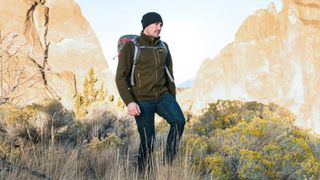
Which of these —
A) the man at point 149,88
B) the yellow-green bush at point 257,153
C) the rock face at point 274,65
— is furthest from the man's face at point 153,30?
the rock face at point 274,65

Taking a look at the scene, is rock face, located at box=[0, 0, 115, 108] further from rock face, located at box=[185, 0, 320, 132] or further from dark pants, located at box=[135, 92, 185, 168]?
dark pants, located at box=[135, 92, 185, 168]

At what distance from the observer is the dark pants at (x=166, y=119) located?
4559mm

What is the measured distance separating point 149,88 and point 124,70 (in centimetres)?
29

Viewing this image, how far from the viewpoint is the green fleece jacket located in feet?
14.8

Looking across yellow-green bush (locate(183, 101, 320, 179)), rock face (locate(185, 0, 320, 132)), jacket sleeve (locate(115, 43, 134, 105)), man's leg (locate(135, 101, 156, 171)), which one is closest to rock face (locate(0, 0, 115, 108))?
rock face (locate(185, 0, 320, 132))

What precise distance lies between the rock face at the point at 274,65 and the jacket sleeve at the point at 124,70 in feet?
131

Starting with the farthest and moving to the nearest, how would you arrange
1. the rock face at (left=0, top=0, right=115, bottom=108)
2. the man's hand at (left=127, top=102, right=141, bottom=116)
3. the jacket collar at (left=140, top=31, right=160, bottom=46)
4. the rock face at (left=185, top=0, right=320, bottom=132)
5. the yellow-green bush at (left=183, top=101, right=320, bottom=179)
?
1. the rock face at (left=185, top=0, right=320, bottom=132)
2. the rock face at (left=0, top=0, right=115, bottom=108)
3. the yellow-green bush at (left=183, top=101, right=320, bottom=179)
4. the jacket collar at (left=140, top=31, right=160, bottom=46)
5. the man's hand at (left=127, top=102, right=141, bottom=116)

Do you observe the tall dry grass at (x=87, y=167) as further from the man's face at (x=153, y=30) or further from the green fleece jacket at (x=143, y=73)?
the man's face at (x=153, y=30)

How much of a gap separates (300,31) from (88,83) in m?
26.8

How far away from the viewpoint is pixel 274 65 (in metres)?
48.2

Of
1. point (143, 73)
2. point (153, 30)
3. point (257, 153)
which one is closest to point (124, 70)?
point (143, 73)

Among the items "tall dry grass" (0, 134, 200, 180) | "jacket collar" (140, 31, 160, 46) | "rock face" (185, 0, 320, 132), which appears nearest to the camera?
"tall dry grass" (0, 134, 200, 180)

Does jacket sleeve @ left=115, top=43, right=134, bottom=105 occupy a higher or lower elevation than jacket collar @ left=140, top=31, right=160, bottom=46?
lower

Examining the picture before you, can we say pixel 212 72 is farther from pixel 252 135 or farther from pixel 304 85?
pixel 252 135
